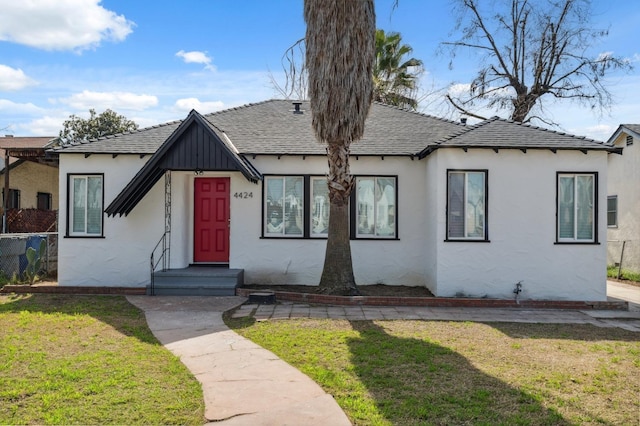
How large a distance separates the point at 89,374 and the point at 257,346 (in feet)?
7.66

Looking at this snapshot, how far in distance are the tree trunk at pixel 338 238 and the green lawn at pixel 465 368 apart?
226 cm

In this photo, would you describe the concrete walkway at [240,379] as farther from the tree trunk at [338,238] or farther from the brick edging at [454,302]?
the tree trunk at [338,238]

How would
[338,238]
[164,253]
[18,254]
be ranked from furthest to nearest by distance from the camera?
1. [18,254]
2. [164,253]
3. [338,238]

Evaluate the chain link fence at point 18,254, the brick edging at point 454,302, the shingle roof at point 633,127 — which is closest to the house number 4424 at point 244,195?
the brick edging at point 454,302

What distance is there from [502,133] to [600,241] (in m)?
3.45

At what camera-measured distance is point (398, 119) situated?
15312mm

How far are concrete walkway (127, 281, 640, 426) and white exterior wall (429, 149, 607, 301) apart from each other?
103cm

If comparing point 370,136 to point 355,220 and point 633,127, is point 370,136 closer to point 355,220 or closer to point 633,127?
point 355,220

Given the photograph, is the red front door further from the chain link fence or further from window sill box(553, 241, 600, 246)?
window sill box(553, 241, 600, 246)

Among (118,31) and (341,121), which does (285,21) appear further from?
(341,121)

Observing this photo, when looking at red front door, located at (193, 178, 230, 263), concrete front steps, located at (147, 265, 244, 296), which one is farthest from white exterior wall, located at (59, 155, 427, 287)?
concrete front steps, located at (147, 265, 244, 296)

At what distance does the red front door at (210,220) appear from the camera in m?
13.3

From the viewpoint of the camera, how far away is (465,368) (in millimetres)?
6148

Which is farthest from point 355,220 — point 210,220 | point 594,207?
point 594,207
